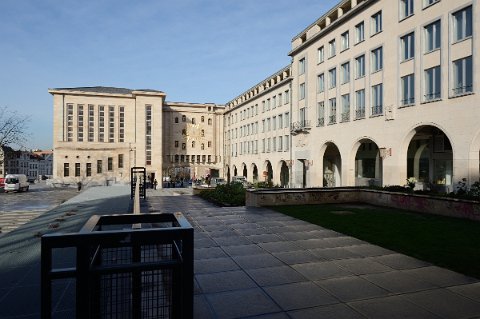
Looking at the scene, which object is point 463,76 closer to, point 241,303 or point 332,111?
point 332,111

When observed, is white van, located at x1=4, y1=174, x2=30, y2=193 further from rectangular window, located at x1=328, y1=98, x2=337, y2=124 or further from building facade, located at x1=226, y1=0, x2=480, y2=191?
rectangular window, located at x1=328, y1=98, x2=337, y2=124

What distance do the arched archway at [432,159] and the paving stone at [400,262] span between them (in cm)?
2108

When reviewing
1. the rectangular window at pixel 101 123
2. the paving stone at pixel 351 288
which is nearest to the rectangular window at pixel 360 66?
the paving stone at pixel 351 288

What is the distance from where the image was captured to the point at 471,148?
67.6ft

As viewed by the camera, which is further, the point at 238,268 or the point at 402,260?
the point at 402,260

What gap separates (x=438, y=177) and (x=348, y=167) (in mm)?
7836

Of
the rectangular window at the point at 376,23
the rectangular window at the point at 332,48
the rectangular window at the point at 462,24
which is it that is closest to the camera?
the rectangular window at the point at 462,24

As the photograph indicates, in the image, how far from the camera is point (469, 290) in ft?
19.6

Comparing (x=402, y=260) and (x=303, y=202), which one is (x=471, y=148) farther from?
(x=402, y=260)

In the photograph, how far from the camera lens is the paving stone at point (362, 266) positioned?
7160mm

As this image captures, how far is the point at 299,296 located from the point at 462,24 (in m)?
23.7

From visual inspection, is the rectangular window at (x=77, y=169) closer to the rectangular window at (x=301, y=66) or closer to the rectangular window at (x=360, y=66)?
the rectangular window at (x=301, y=66)

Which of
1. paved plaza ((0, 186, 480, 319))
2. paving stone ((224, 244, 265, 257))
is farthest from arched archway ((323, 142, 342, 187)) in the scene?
paving stone ((224, 244, 265, 257))

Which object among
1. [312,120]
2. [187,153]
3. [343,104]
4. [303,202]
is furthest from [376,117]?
[187,153]
